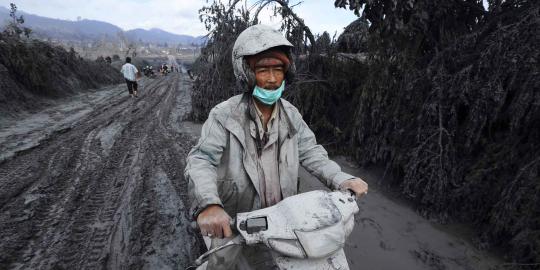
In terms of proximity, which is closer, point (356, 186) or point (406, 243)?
point (356, 186)

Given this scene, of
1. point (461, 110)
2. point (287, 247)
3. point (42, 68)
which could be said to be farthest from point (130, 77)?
point (287, 247)

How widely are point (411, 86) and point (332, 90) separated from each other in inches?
99.3

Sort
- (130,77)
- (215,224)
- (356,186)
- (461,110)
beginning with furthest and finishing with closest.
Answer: (130,77), (461,110), (356,186), (215,224)

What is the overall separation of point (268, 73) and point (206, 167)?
641 millimetres

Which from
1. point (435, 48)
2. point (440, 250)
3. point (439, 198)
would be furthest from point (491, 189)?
point (435, 48)

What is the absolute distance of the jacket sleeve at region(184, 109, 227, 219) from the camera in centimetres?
153

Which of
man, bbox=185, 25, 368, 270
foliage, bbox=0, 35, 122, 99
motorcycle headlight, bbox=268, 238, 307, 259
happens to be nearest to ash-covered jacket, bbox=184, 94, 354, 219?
man, bbox=185, 25, 368, 270

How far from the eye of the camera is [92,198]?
397cm

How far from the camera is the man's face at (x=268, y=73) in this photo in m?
1.78

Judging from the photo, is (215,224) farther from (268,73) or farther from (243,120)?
(268,73)

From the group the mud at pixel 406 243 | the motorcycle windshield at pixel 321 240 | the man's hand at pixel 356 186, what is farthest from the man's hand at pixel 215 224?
the mud at pixel 406 243

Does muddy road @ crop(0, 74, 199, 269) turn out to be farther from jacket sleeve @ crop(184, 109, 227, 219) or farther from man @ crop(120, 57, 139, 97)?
man @ crop(120, 57, 139, 97)

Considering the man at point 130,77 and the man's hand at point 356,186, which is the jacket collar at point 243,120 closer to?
the man's hand at point 356,186

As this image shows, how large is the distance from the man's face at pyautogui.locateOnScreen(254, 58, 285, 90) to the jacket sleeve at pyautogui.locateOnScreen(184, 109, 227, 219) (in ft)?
1.12
